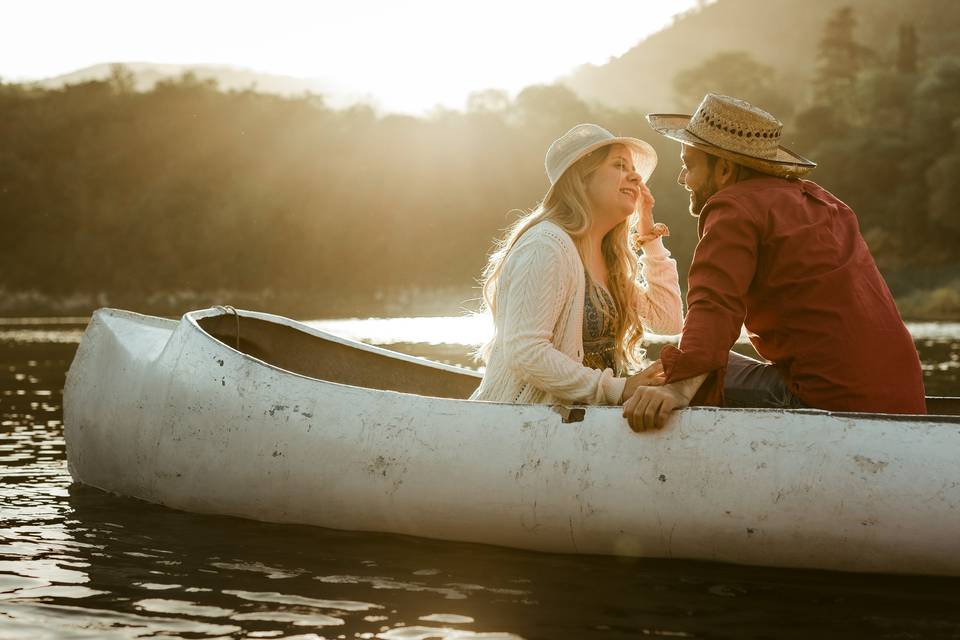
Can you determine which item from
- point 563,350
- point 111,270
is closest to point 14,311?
point 111,270

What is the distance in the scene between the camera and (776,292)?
386 cm

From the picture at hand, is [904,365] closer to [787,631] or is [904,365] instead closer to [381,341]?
[787,631]

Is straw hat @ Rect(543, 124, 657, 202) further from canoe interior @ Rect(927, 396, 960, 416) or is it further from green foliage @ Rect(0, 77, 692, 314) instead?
green foliage @ Rect(0, 77, 692, 314)

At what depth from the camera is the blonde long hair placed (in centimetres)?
446

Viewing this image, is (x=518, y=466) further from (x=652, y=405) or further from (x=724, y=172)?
(x=724, y=172)

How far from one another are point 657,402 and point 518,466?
0.62 metres

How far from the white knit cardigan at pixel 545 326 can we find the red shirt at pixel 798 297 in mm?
496

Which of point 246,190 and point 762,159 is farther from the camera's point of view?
A: point 246,190

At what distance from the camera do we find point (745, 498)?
399 cm

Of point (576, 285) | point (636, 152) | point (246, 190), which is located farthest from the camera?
point (246, 190)

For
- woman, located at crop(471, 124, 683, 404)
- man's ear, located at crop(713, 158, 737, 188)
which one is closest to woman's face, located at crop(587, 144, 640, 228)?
woman, located at crop(471, 124, 683, 404)

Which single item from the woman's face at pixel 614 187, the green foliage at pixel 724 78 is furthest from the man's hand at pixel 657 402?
the green foliage at pixel 724 78

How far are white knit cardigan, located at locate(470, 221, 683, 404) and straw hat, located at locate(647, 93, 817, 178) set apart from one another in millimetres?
639

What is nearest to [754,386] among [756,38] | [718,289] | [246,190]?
[718,289]
